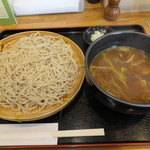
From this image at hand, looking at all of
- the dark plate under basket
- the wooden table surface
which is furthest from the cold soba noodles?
the wooden table surface

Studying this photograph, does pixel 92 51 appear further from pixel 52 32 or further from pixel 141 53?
pixel 52 32

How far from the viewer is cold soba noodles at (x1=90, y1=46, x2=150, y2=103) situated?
1020mm

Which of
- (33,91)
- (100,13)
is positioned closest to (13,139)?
(33,91)

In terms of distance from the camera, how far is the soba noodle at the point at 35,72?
1.17 m

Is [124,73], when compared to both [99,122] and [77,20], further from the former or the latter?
[77,20]

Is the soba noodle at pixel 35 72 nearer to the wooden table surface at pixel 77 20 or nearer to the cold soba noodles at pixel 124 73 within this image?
the cold soba noodles at pixel 124 73

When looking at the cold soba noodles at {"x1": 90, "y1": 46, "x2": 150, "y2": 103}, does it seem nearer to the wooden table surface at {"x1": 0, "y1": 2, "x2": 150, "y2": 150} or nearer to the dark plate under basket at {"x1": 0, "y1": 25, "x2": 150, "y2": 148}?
the dark plate under basket at {"x1": 0, "y1": 25, "x2": 150, "y2": 148}

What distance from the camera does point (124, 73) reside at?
3.67 feet

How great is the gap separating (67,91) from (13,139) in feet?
1.67

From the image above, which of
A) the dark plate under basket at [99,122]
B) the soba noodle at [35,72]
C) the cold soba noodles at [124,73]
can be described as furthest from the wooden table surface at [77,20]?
the dark plate under basket at [99,122]

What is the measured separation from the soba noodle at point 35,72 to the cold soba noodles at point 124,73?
0.85ft

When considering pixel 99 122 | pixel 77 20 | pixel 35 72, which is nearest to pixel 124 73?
pixel 99 122

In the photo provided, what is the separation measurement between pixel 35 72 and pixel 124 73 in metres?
0.71

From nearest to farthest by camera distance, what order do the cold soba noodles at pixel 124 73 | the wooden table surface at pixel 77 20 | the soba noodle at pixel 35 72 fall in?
the cold soba noodles at pixel 124 73, the soba noodle at pixel 35 72, the wooden table surface at pixel 77 20
